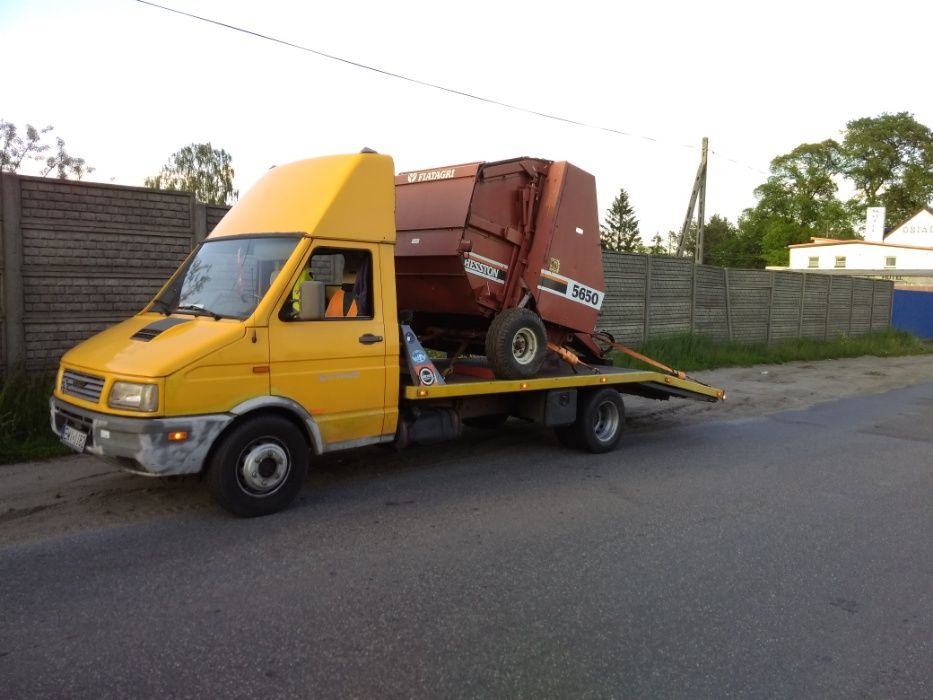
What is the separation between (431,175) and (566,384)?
2.61 metres

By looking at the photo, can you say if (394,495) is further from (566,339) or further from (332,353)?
(566,339)

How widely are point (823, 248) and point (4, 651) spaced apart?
6147 cm

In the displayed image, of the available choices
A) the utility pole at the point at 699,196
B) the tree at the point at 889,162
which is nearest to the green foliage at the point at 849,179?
the tree at the point at 889,162

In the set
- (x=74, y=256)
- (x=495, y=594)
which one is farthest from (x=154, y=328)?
(x=74, y=256)

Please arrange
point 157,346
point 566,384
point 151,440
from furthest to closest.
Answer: point 566,384
point 157,346
point 151,440

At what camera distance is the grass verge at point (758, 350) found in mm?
15156

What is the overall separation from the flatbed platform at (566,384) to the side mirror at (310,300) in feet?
3.71

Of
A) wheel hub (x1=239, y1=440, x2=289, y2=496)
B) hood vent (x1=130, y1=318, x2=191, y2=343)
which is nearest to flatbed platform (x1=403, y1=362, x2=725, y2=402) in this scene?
wheel hub (x1=239, y1=440, x2=289, y2=496)

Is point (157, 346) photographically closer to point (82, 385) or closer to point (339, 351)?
point (82, 385)

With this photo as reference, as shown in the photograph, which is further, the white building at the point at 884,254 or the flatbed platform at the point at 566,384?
the white building at the point at 884,254

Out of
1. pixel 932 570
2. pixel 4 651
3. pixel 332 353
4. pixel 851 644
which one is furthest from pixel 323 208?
pixel 932 570

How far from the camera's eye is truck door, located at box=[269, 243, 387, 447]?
5410 millimetres

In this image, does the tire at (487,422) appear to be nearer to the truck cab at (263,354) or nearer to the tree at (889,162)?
the truck cab at (263,354)

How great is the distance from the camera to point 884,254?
53219mm
